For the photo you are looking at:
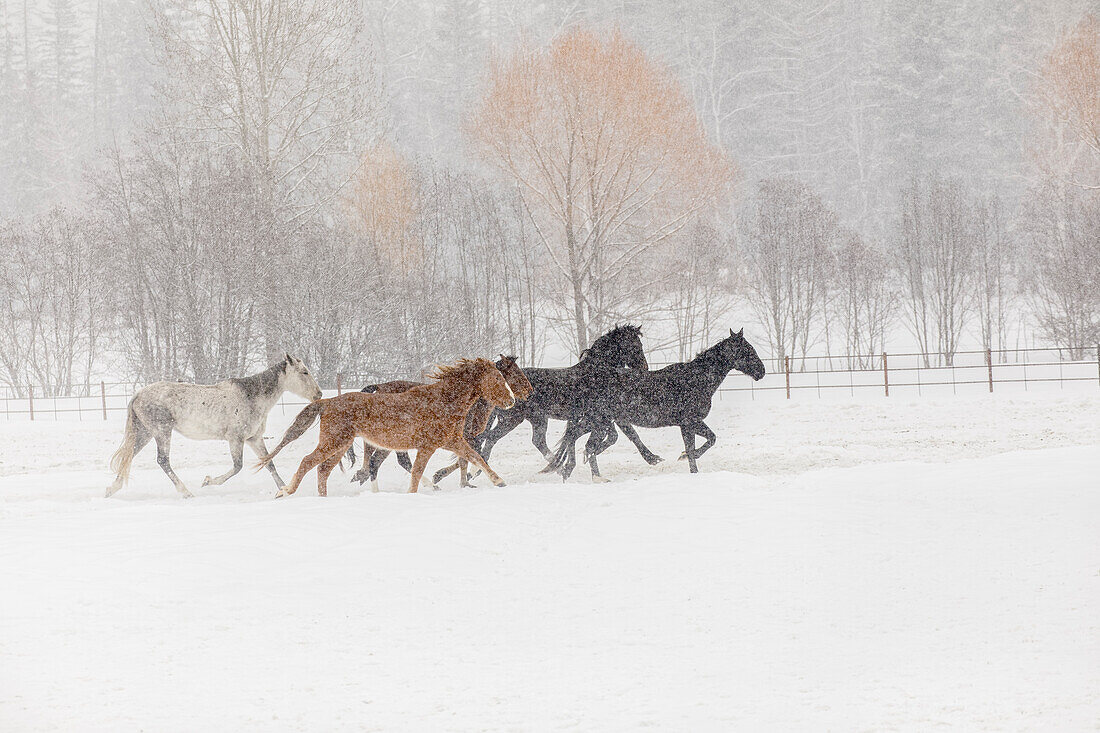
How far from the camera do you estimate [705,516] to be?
320 inches

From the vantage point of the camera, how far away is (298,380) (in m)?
11.5

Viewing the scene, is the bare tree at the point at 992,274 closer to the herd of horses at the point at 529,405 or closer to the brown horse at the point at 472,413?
the herd of horses at the point at 529,405

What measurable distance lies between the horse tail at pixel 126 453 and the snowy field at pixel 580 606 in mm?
458

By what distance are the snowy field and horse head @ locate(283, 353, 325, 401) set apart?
1.53 m

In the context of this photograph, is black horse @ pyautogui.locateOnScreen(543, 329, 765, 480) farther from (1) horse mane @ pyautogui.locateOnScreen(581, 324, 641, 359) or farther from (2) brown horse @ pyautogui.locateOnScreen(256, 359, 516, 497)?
(2) brown horse @ pyautogui.locateOnScreen(256, 359, 516, 497)

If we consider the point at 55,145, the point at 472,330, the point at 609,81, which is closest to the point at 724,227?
the point at 472,330

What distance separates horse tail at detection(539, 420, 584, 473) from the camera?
1085cm

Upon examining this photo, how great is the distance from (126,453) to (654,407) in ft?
19.2

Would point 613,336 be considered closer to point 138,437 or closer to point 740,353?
point 740,353

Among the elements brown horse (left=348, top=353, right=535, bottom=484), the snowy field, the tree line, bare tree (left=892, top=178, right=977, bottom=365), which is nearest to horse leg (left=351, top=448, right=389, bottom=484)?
brown horse (left=348, top=353, right=535, bottom=484)

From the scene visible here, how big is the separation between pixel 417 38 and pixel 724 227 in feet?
68.8

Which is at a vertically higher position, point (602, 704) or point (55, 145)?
point (55, 145)

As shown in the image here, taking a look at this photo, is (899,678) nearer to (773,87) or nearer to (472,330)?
(472,330)

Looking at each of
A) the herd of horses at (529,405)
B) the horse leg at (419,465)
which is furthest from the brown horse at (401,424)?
the herd of horses at (529,405)
